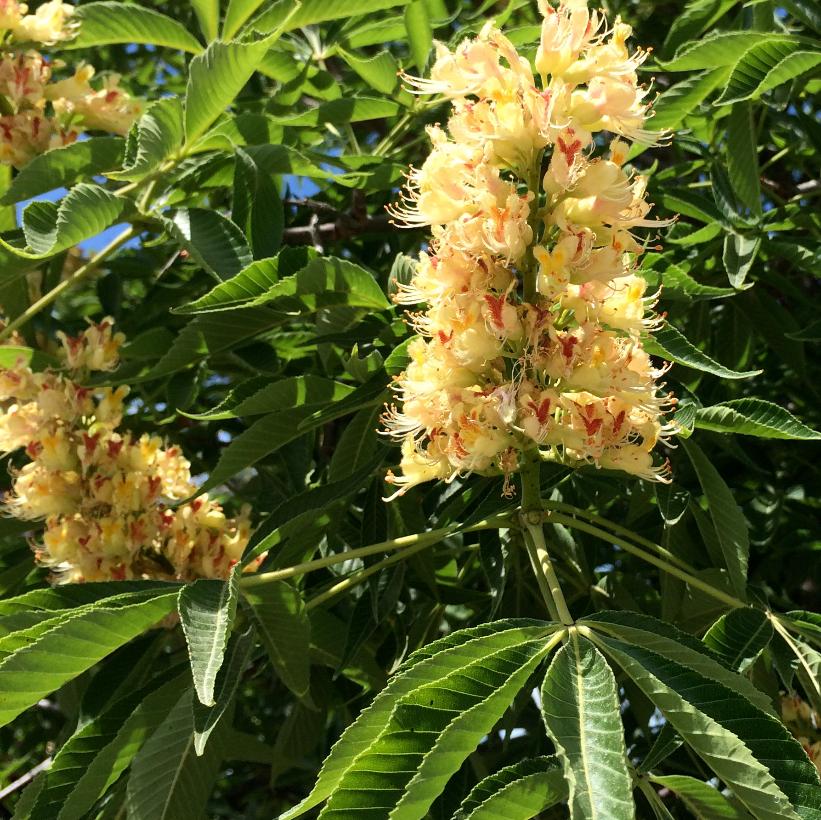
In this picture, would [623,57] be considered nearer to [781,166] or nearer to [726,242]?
[726,242]

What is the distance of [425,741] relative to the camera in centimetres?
122

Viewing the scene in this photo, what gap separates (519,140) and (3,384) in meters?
1.34

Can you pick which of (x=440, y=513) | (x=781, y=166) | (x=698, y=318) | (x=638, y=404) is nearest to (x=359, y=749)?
(x=638, y=404)

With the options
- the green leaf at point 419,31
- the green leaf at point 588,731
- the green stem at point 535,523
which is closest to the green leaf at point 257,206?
the green leaf at point 419,31

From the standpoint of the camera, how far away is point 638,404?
5.39 ft

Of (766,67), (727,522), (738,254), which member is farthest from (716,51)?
(727,522)

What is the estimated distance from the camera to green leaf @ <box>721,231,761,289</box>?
7.14ft

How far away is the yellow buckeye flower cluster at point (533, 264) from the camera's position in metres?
1.53

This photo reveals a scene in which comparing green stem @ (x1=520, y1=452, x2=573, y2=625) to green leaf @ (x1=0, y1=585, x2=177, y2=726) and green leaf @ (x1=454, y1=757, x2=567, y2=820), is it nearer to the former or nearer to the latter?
green leaf @ (x1=454, y1=757, x2=567, y2=820)

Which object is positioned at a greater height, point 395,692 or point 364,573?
point 395,692

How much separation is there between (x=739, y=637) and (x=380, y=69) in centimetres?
138

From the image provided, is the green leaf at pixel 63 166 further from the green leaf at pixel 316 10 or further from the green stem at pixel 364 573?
the green stem at pixel 364 573

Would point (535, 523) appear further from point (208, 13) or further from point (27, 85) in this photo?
point (27, 85)

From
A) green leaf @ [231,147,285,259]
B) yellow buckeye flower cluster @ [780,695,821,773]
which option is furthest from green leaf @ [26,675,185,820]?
yellow buckeye flower cluster @ [780,695,821,773]
